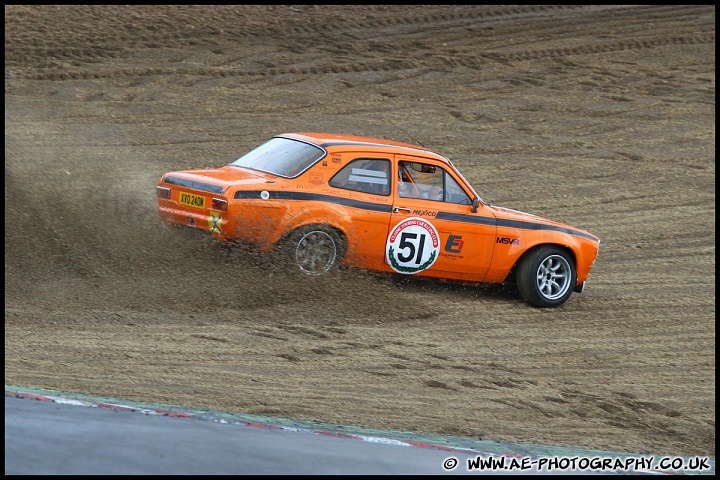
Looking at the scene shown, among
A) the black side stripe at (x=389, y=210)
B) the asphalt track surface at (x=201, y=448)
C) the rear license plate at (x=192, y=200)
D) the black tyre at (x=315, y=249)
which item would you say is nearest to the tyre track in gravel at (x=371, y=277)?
the black tyre at (x=315, y=249)

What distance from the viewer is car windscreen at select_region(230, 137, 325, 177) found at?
9.13 m

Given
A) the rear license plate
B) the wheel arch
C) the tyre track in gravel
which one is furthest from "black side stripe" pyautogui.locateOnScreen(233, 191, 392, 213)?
the wheel arch

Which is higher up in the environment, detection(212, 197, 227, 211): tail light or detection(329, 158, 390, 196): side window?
detection(329, 158, 390, 196): side window

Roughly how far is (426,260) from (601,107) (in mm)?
8595

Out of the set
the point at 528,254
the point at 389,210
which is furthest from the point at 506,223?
the point at 389,210

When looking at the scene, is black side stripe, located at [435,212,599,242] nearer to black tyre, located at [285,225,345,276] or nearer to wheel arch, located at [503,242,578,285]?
wheel arch, located at [503,242,578,285]

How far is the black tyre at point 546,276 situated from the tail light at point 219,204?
3.05m

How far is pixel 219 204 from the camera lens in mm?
8570

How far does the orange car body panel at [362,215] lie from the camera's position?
8664 mm

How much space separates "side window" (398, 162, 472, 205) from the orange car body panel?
3 centimetres

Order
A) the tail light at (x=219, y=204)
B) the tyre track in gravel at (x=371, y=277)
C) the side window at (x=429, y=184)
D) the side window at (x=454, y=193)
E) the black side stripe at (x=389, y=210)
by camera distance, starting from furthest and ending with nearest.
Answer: the side window at (x=454, y=193), the side window at (x=429, y=184), the black side stripe at (x=389, y=210), the tail light at (x=219, y=204), the tyre track in gravel at (x=371, y=277)

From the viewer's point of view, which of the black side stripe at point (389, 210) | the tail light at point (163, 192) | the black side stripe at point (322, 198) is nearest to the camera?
the black side stripe at point (322, 198)

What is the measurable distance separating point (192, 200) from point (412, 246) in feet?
6.71

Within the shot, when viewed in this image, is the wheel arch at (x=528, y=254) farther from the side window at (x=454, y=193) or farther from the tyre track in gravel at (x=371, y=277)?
the side window at (x=454, y=193)
